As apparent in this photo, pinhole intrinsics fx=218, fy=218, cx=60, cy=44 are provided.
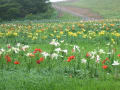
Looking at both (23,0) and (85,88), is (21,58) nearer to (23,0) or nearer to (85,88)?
(85,88)

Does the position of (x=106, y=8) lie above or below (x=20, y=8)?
below

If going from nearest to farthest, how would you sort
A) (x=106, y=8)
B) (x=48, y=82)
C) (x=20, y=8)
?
(x=48, y=82) → (x=20, y=8) → (x=106, y=8)

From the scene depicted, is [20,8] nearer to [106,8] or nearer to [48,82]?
[106,8]

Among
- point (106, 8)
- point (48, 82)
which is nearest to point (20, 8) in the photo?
point (106, 8)

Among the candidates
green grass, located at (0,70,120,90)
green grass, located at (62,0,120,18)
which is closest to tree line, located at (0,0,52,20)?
green grass, located at (62,0,120,18)

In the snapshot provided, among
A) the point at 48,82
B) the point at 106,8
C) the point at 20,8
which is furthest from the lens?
the point at 106,8

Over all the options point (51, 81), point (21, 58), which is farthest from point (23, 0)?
point (51, 81)

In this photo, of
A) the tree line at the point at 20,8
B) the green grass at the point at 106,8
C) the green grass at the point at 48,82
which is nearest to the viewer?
the green grass at the point at 48,82

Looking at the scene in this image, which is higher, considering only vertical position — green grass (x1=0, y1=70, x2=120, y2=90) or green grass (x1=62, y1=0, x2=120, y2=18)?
green grass (x1=0, y1=70, x2=120, y2=90)

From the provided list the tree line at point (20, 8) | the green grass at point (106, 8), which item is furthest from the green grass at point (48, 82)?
the green grass at point (106, 8)

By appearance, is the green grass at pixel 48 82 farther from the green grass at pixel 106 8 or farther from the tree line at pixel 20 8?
the green grass at pixel 106 8

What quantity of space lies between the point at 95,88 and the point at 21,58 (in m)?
2.82

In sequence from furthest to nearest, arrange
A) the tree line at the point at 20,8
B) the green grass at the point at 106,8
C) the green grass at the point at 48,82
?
the green grass at the point at 106,8 → the tree line at the point at 20,8 → the green grass at the point at 48,82

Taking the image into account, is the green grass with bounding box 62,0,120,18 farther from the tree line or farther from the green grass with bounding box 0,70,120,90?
the green grass with bounding box 0,70,120,90
